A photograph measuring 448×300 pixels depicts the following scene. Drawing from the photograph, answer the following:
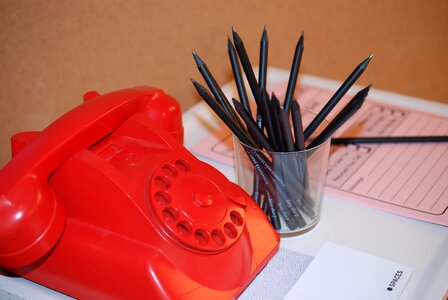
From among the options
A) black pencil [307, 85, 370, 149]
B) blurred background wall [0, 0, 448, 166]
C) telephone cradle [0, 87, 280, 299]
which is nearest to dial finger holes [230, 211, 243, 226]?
telephone cradle [0, 87, 280, 299]

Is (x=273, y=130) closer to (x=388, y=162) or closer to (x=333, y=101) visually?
(x=333, y=101)

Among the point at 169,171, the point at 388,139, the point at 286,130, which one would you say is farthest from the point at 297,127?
the point at 388,139

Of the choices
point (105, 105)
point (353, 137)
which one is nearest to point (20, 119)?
point (105, 105)

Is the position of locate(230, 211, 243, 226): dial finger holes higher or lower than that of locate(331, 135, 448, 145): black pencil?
higher

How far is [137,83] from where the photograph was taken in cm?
79

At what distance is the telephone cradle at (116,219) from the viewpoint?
1.57 ft

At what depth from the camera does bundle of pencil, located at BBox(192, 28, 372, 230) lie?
0.56 meters

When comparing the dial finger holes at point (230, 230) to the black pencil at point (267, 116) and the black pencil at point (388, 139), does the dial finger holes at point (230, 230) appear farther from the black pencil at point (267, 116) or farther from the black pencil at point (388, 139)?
the black pencil at point (388, 139)

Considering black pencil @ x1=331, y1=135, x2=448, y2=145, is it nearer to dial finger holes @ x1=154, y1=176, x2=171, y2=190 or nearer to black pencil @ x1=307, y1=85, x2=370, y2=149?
black pencil @ x1=307, y1=85, x2=370, y2=149

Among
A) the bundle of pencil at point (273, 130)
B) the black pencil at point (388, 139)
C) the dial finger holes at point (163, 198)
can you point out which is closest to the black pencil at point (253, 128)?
the bundle of pencil at point (273, 130)

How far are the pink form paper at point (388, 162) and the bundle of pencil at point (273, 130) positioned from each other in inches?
3.6

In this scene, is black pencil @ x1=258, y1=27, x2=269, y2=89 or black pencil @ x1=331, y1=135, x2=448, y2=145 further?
black pencil @ x1=331, y1=135, x2=448, y2=145

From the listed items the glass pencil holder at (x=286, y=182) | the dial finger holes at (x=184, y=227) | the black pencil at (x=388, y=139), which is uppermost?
the dial finger holes at (x=184, y=227)

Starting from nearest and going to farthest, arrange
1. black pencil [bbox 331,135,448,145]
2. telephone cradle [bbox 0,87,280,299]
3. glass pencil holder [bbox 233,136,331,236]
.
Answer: telephone cradle [bbox 0,87,280,299] < glass pencil holder [bbox 233,136,331,236] < black pencil [bbox 331,135,448,145]
